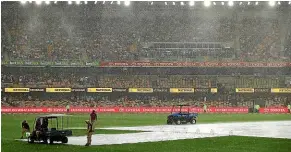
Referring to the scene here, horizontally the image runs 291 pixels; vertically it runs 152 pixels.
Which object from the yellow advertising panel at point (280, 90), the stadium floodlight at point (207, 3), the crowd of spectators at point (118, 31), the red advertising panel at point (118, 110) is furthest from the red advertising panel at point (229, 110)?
the stadium floodlight at point (207, 3)

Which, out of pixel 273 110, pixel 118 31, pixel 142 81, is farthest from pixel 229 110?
pixel 118 31

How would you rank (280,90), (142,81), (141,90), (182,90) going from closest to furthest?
(280,90), (182,90), (141,90), (142,81)

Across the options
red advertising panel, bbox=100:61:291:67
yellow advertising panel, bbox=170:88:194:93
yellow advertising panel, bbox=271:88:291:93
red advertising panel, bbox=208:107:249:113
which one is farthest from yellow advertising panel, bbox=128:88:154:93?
yellow advertising panel, bbox=271:88:291:93

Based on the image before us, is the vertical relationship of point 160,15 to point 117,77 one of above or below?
above

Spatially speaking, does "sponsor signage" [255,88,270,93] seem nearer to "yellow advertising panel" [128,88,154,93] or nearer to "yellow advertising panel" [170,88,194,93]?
"yellow advertising panel" [170,88,194,93]

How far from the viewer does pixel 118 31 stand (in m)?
74.5

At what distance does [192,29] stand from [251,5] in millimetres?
8556

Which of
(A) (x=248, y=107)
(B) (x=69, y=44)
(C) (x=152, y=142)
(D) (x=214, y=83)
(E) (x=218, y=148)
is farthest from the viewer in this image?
(B) (x=69, y=44)

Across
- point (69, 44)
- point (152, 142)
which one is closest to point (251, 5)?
point (69, 44)

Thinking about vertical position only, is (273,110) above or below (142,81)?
below

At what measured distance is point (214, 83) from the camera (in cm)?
6706

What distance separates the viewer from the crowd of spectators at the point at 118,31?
71000 mm

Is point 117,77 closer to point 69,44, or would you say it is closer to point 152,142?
point 69,44

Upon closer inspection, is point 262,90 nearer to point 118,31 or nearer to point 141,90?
point 141,90
